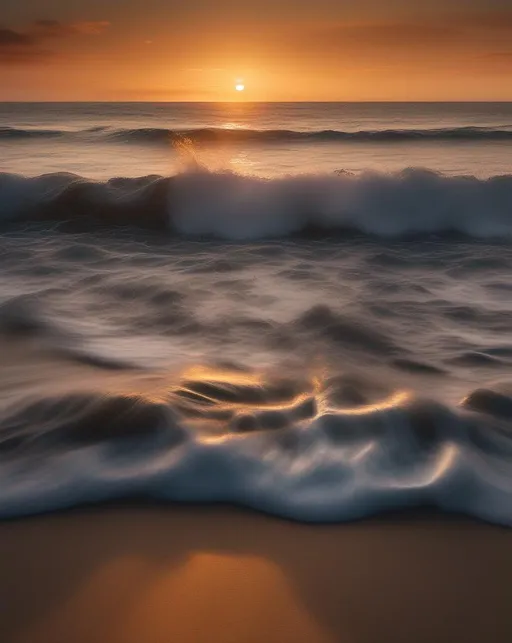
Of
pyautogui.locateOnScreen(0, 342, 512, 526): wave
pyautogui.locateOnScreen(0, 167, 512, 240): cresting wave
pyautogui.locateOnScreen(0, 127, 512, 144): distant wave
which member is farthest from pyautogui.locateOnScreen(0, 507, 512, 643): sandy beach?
pyautogui.locateOnScreen(0, 127, 512, 144): distant wave

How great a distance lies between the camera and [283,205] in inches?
306

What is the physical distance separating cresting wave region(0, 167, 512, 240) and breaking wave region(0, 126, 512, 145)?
38.4 ft

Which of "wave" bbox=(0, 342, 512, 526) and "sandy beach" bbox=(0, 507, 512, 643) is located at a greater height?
"wave" bbox=(0, 342, 512, 526)

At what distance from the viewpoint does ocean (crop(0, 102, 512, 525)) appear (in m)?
2.39

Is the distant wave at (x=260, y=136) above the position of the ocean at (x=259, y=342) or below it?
below

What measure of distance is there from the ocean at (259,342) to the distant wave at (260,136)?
12.7 meters

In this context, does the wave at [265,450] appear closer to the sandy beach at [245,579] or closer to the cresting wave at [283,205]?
the sandy beach at [245,579]

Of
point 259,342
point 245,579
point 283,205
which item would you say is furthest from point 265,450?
point 283,205

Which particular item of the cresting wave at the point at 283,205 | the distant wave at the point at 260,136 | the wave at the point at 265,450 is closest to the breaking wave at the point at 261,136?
the distant wave at the point at 260,136

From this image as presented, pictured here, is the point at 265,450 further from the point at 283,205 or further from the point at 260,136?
the point at 260,136

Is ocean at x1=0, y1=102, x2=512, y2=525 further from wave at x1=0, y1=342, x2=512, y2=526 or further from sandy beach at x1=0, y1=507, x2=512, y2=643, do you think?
sandy beach at x1=0, y1=507, x2=512, y2=643

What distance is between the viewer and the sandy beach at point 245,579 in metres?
1.74

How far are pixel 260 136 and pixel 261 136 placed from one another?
0.03 m

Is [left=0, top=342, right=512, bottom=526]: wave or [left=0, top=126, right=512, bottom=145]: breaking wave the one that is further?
[left=0, top=126, right=512, bottom=145]: breaking wave
